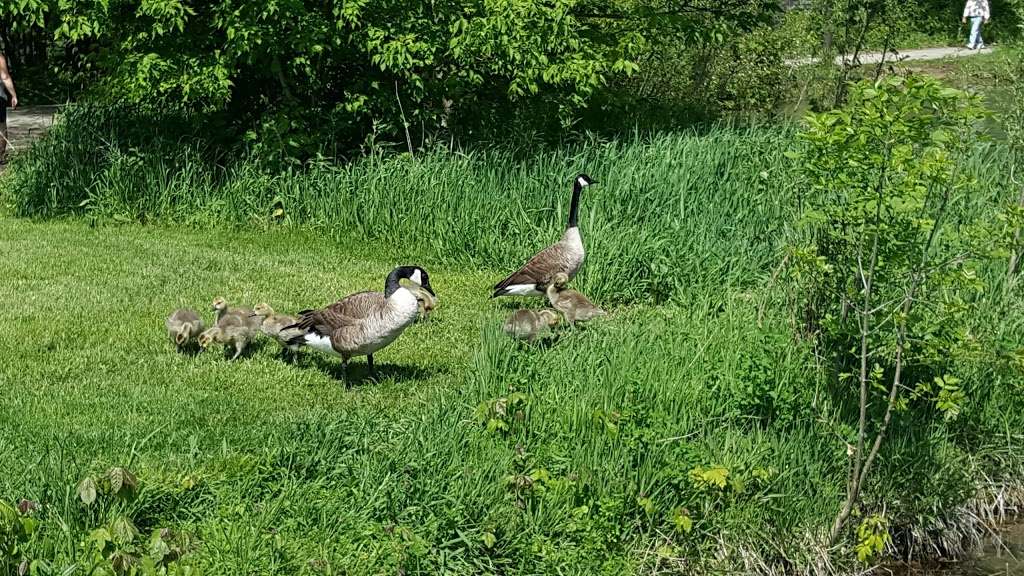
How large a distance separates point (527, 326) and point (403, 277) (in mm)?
963

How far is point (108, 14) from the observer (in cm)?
1184

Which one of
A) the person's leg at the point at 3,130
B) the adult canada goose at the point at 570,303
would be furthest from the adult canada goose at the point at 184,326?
the person's leg at the point at 3,130

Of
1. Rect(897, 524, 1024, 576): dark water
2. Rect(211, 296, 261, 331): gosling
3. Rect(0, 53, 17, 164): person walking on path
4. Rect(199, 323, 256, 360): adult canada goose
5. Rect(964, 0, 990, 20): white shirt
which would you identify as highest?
Rect(964, 0, 990, 20): white shirt

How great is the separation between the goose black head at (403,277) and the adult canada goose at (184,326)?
140 cm

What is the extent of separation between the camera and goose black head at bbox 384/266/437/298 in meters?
7.87

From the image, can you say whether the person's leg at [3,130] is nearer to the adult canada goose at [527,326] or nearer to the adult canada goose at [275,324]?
the adult canada goose at [275,324]

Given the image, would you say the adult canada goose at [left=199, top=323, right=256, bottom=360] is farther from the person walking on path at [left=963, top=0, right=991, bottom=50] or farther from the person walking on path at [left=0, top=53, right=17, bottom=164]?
the person walking on path at [left=963, top=0, right=991, bottom=50]

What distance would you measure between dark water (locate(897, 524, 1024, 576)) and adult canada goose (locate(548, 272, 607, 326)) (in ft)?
9.77

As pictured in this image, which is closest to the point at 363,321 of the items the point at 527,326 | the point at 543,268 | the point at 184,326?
the point at 527,326

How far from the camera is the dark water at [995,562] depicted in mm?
7184

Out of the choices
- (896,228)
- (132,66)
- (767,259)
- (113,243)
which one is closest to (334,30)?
(132,66)

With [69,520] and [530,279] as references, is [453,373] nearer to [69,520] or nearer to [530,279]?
[530,279]

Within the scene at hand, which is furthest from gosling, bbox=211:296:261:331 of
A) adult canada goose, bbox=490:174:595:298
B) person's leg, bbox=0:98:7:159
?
person's leg, bbox=0:98:7:159

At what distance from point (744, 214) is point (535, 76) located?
299cm
